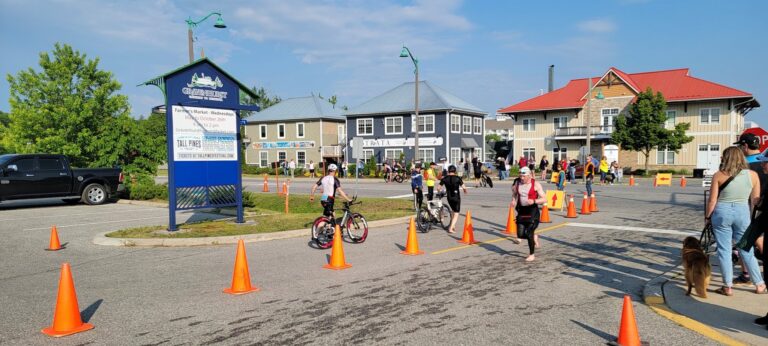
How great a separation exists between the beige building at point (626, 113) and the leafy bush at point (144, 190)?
3118 centimetres

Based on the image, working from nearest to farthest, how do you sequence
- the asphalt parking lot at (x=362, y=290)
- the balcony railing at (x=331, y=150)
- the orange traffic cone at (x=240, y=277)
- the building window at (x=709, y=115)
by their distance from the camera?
the asphalt parking lot at (x=362, y=290) → the orange traffic cone at (x=240, y=277) → the building window at (x=709, y=115) → the balcony railing at (x=331, y=150)

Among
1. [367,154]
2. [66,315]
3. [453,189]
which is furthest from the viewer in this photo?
[367,154]

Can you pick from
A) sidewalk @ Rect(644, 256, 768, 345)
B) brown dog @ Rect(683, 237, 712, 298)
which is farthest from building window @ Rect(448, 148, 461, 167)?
brown dog @ Rect(683, 237, 712, 298)

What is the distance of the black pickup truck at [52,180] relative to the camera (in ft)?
55.0

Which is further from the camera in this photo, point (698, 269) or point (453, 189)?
point (453, 189)

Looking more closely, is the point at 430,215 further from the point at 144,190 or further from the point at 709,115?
the point at 709,115

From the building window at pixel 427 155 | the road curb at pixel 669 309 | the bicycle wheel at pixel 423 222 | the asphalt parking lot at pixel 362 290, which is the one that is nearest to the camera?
the road curb at pixel 669 309

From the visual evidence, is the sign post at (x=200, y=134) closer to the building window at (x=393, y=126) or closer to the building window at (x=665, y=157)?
the building window at (x=393, y=126)

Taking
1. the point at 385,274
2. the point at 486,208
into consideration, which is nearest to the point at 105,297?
the point at 385,274

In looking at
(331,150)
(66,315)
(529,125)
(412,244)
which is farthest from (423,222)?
(331,150)

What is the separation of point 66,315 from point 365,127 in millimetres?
45690

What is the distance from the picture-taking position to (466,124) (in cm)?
4897

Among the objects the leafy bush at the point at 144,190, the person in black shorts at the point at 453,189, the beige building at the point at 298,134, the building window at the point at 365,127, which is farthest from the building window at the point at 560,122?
the person in black shorts at the point at 453,189

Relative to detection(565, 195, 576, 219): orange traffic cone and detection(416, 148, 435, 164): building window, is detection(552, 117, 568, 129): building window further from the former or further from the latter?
detection(565, 195, 576, 219): orange traffic cone
